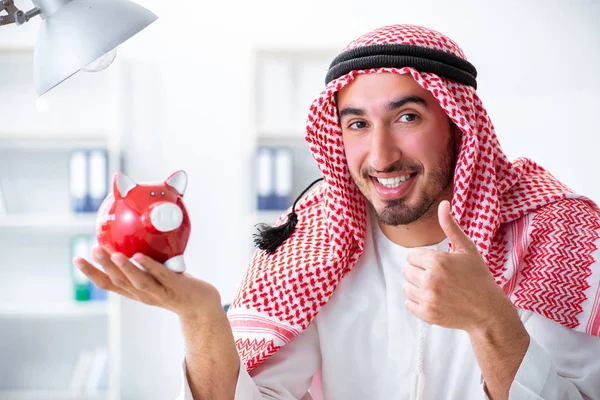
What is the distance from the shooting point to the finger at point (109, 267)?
978 millimetres

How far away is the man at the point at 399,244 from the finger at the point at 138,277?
0.46 metres

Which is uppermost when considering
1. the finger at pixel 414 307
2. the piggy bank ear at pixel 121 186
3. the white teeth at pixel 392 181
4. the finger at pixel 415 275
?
the piggy bank ear at pixel 121 186

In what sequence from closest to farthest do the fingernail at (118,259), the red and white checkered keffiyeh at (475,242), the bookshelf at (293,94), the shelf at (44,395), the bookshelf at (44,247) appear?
1. the fingernail at (118,259)
2. the red and white checkered keffiyeh at (475,242)
3. the shelf at (44,395)
4. the bookshelf at (44,247)
5. the bookshelf at (293,94)

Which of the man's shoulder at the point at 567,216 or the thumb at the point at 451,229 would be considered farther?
the man's shoulder at the point at 567,216

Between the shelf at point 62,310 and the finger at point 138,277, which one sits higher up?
the finger at point 138,277

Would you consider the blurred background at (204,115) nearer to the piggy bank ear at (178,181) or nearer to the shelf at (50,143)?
the shelf at (50,143)

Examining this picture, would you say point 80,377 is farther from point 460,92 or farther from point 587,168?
point 587,168

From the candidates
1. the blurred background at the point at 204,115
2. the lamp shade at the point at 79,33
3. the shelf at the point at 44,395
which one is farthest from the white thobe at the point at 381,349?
the shelf at the point at 44,395

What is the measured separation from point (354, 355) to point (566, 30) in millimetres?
3112

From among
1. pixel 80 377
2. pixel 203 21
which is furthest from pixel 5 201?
pixel 203 21

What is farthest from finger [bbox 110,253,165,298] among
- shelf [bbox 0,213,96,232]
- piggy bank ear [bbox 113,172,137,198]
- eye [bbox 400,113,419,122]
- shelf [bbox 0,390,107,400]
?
shelf [bbox 0,390,107,400]

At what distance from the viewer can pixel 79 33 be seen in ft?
3.34

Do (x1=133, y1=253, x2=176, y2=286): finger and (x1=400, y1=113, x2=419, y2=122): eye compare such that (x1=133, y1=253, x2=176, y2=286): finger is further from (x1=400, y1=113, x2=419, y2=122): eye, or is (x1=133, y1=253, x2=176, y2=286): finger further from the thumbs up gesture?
(x1=400, y1=113, x2=419, y2=122): eye

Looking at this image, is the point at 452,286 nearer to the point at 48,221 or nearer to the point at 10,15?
the point at 10,15
